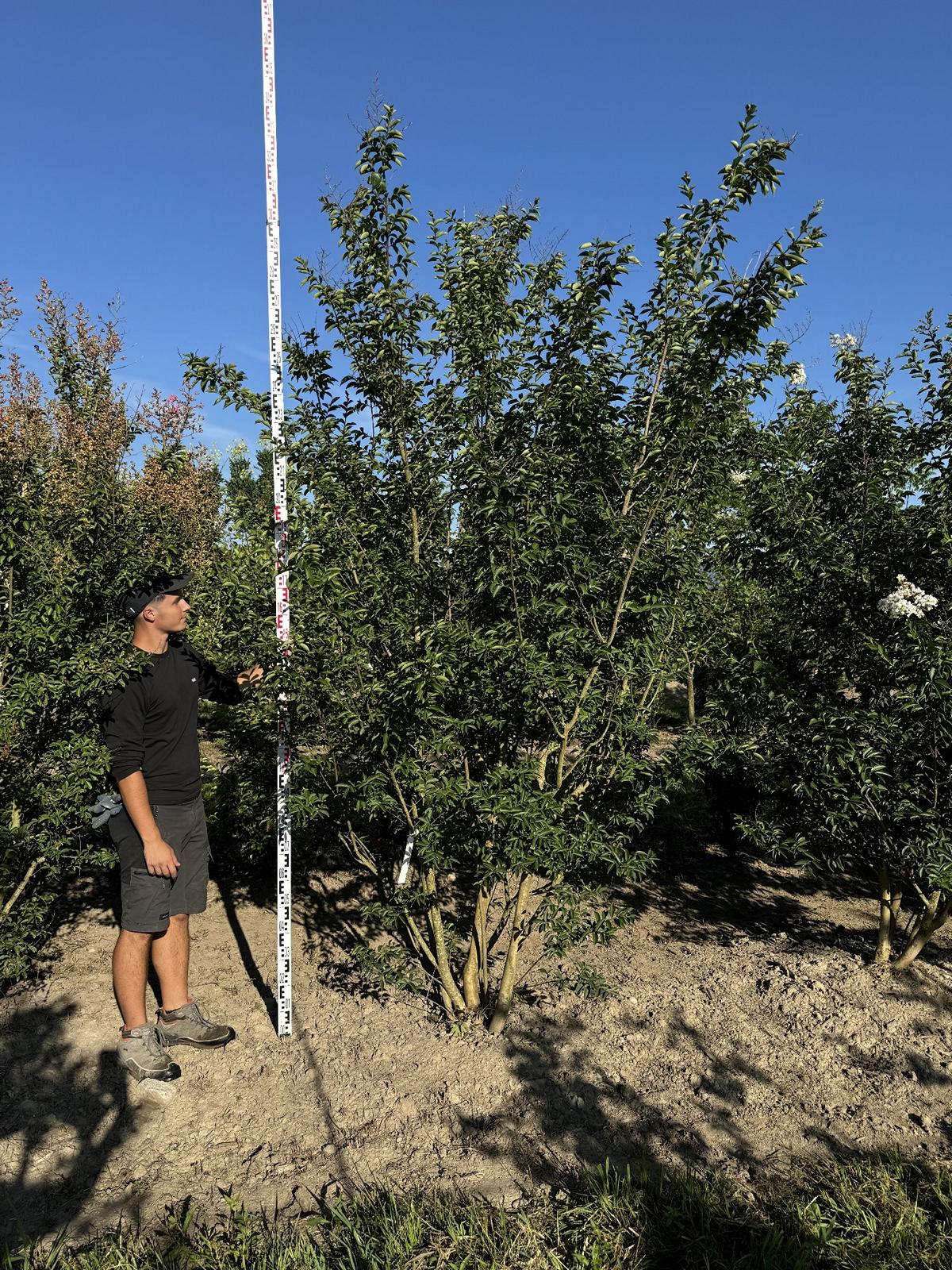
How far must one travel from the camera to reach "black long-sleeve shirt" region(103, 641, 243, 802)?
3500 millimetres

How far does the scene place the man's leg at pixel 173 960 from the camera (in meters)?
3.71

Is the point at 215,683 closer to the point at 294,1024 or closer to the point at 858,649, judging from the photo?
the point at 294,1024

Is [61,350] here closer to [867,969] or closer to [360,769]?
[360,769]

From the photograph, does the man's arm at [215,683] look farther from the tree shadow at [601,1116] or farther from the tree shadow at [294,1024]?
the tree shadow at [601,1116]

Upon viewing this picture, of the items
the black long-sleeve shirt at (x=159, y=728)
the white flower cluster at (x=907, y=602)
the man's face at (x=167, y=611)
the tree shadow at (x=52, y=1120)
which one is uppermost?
the white flower cluster at (x=907, y=602)

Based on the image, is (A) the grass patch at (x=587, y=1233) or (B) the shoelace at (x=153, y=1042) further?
(B) the shoelace at (x=153, y=1042)

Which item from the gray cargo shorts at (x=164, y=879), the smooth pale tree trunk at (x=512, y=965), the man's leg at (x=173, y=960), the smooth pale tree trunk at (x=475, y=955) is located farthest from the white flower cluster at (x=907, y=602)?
the man's leg at (x=173, y=960)

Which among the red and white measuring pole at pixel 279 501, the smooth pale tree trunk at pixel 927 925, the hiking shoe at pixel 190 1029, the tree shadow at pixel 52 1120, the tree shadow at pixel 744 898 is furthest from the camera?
the tree shadow at pixel 744 898

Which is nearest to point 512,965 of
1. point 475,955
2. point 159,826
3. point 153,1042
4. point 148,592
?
point 475,955

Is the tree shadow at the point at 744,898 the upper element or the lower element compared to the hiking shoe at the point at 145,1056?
upper

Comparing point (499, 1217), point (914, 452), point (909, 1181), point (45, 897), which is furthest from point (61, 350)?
point (909, 1181)

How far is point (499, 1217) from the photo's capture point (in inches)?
104

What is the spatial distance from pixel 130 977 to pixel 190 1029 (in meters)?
0.41

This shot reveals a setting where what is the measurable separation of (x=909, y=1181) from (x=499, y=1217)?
1.50 metres
